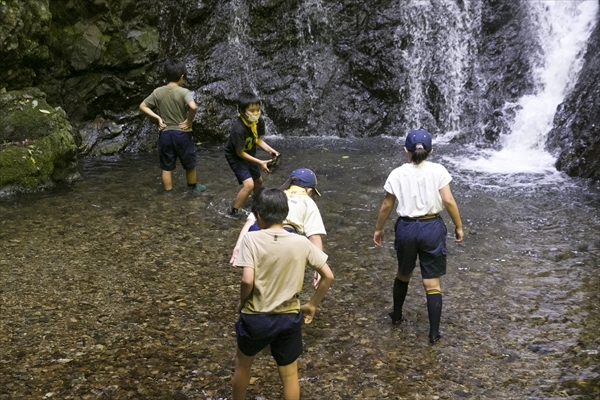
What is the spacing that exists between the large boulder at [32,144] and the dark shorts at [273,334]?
6.97 metres

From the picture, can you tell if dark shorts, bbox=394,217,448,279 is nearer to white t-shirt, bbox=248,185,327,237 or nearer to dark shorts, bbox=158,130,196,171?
white t-shirt, bbox=248,185,327,237

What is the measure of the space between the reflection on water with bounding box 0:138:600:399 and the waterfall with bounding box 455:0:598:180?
1.77 meters

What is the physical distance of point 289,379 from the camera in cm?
384

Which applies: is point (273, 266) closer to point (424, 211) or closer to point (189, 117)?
point (424, 211)

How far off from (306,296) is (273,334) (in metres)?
2.44

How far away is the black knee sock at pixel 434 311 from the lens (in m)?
5.11

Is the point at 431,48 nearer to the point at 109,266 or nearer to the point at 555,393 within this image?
the point at 109,266

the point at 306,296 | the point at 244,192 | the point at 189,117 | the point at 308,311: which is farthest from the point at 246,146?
the point at 308,311

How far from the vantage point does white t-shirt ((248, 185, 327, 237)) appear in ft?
14.4

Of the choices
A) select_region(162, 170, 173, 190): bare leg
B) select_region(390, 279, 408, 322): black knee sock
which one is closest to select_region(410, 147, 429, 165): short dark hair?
select_region(390, 279, 408, 322): black knee sock

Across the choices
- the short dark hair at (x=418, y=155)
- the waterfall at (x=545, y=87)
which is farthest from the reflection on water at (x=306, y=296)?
the waterfall at (x=545, y=87)

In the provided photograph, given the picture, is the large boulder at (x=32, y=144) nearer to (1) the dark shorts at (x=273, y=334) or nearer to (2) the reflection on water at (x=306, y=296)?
(2) the reflection on water at (x=306, y=296)

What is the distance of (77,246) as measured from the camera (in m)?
7.29

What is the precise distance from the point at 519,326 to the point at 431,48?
1048 centimetres
